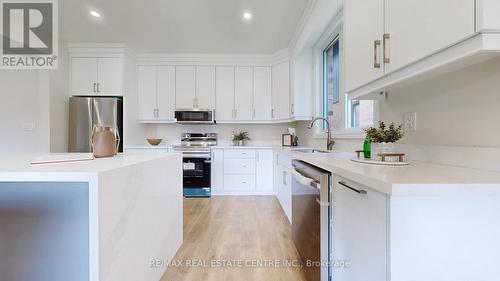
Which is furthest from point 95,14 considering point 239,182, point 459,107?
point 459,107

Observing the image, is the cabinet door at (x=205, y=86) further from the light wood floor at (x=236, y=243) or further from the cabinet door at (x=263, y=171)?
the light wood floor at (x=236, y=243)

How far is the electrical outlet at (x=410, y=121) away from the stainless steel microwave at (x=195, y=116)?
10.5 feet

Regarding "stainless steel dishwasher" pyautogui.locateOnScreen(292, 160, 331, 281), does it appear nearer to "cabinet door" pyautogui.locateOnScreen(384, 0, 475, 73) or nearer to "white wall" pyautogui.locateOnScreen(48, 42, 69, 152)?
"cabinet door" pyautogui.locateOnScreen(384, 0, 475, 73)

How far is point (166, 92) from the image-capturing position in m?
4.28

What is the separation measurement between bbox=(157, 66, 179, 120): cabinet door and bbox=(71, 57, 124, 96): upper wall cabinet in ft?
2.07

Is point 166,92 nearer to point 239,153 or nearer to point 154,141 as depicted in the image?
point 154,141

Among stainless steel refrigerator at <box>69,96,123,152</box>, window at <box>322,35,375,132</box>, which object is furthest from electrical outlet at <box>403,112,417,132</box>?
stainless steel refrigerator at <box>69,96,123,152</box>

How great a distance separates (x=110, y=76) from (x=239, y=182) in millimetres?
2782

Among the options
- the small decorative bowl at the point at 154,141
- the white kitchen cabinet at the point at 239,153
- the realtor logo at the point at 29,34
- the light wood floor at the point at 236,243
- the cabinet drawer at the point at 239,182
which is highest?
the realtor logo at the point at 29,34

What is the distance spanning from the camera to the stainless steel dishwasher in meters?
1.27

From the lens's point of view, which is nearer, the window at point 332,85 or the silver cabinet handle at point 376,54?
the silver cabinet handle at point 376,54

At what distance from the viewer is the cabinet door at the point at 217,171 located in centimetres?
404

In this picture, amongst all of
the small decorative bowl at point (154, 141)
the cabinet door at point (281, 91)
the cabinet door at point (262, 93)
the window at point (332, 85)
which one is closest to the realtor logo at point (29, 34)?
the small decorative bowl at point (154, 141)

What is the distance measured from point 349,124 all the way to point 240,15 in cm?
187
